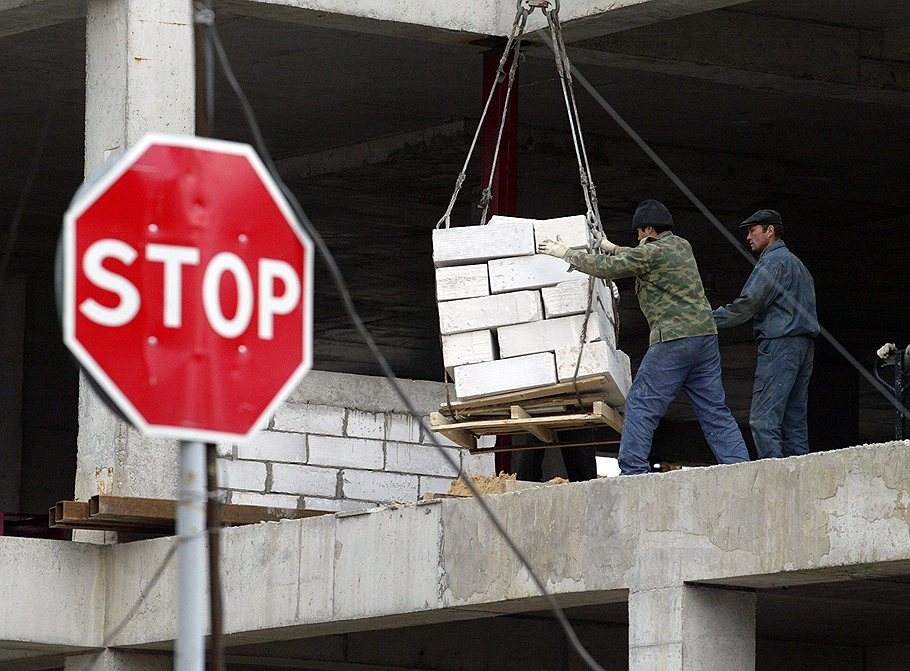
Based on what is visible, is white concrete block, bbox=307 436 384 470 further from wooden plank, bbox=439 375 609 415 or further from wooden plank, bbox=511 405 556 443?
wooden plank, bbox=511 405 556 443

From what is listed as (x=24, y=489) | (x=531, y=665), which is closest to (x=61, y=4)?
(x=531, y=665)

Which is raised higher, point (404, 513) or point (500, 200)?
point (500, 200)

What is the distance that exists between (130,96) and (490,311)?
3.49 m

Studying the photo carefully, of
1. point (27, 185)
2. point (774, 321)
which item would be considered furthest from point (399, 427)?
point (27, 185)

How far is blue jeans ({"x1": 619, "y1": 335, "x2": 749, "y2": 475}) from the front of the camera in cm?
1041

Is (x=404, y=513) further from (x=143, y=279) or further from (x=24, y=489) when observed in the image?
(x=24, y=489)

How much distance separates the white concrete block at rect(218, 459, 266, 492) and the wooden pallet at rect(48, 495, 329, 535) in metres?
0.18

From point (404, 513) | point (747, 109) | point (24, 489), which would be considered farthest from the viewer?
point (24, 489)

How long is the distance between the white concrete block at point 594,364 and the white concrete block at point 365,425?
234 cm

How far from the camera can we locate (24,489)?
86.0 feet

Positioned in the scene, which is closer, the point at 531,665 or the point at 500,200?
the point at 500,200

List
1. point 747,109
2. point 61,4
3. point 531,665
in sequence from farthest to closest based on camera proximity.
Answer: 1. point 747,109
2. point 531,665
3. point 61,4

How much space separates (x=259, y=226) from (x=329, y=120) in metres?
14.2

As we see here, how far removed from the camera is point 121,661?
12.6 metres
